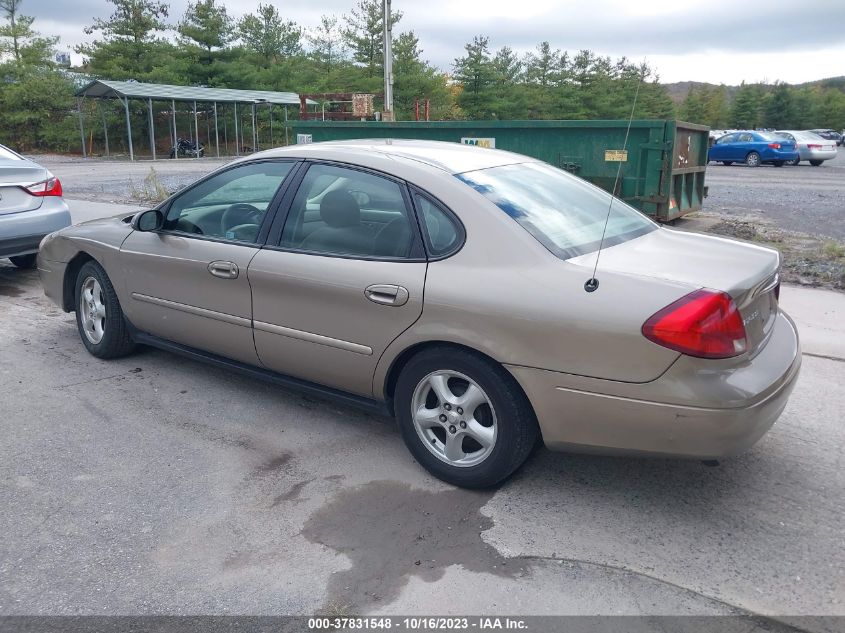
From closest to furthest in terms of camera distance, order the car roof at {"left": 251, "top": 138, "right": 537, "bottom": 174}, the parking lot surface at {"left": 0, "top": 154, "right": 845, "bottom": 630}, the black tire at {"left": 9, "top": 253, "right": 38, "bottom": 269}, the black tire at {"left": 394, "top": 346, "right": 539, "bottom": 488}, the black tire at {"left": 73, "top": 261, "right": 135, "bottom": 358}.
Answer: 1. the parking lot surface at {"left": 0, "top": 154, "right": 845, "bottom": 630}
2. the black tire at {"left": 394, "top": 346, "right": 539, "bottom": 488}
3. the car roof at {"left": 251, "top": 138, "right": 537, "bottom": 174}
4. the black tire at {"left": 73, "top": 261, "right": 135, "bottom": 358}
5. the black tire at {"left": 9, "top": 253, "right": 38, "bottom": 269}

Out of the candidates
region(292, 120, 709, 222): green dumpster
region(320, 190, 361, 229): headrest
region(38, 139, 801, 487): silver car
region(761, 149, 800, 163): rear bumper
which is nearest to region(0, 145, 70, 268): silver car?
region(38, 139, 801, 487): silver car

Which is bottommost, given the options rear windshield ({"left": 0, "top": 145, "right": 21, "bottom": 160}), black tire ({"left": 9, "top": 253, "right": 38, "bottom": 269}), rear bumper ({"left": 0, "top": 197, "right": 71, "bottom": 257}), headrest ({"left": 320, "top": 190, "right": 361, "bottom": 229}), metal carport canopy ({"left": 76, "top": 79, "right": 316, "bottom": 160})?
black tire ({"left": 9, "top": 253, "right": 38, "bottom": 269})

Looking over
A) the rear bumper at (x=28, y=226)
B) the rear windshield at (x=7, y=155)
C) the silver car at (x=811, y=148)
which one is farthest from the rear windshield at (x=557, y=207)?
the silver car at (x=811, y=148)

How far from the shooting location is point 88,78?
1581 inches

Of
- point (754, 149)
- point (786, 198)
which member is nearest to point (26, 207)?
point (786, 198)

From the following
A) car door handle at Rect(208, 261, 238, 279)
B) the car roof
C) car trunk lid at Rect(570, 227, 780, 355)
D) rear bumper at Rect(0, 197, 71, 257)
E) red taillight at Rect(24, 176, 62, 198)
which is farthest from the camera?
red taillight at Rect(24, 176, 62, 198)

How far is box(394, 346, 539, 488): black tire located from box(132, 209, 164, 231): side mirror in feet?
6.69

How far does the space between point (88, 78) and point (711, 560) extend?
Answer: 44.1 meters

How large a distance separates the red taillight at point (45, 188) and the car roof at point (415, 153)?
422 centimetres

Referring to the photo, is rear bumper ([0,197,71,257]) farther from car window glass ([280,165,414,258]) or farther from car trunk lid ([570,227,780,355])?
car trunk lid ([570,227,780,355])

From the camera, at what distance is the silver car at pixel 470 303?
9.64ft

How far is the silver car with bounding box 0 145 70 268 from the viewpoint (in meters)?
7.17

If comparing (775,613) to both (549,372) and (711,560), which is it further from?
(549,372)

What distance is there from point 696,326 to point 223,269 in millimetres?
2606
